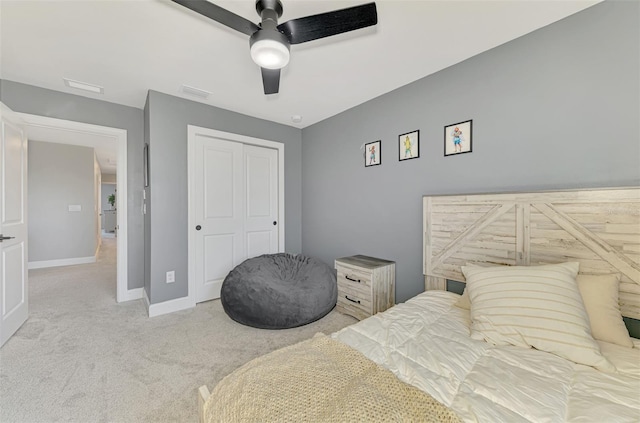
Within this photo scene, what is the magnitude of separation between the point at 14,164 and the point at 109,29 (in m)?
1.80

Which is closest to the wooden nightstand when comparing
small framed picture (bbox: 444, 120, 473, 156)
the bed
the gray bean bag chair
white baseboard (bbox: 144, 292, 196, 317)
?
the gray bean bag chair

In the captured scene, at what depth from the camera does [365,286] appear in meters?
2.55

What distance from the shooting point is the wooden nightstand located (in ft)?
8.23

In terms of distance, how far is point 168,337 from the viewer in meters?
2.32

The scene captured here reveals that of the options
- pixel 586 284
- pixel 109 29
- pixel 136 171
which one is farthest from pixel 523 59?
pixel 136 171

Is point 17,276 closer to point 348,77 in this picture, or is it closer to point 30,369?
point 30,369

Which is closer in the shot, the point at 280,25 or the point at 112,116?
the point at 280,25

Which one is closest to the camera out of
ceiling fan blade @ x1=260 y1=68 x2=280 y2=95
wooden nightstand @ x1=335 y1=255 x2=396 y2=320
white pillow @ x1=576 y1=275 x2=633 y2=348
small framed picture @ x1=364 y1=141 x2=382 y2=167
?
white pillow @ x1=576 y1=275 x2=633 y2=348

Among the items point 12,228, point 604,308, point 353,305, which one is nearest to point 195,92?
point 12,228

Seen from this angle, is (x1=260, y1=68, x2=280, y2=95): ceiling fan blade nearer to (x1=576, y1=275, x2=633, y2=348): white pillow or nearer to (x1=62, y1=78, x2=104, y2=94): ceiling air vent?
(x1=62, y1=78, x2=104, y2=94): ceiling air vent

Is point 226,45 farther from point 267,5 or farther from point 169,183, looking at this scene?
point 169,183

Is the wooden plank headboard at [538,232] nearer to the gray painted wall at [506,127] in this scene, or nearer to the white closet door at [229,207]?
the gray painted wall at [506,127]

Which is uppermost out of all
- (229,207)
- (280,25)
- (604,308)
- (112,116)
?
(112,116)

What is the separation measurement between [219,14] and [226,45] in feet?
2.43
